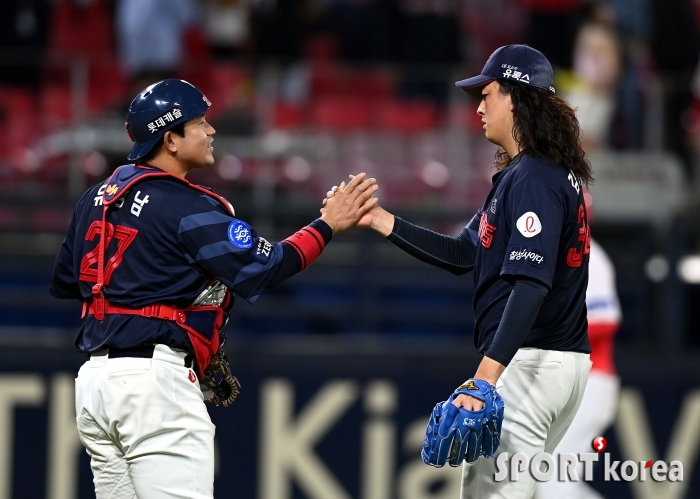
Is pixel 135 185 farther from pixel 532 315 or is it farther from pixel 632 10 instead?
pixel 632 10

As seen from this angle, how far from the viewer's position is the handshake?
471 centimetres

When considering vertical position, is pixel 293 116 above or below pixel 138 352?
above

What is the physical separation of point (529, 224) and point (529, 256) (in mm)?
116

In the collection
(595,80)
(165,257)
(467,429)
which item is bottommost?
(467,429)

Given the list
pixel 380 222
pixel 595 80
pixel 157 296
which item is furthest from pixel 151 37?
pixel 157 296

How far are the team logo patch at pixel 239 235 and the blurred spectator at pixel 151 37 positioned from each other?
442cm

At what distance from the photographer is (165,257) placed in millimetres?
4277

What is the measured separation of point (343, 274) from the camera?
8.31 meters

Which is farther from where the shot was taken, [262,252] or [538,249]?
[262,252]

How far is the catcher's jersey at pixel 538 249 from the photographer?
409 cm

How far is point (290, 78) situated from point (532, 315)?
16.1ft

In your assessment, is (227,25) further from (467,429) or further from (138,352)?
(467,429)

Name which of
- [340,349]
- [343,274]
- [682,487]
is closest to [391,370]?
[340,349]

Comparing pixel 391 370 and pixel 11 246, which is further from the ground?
pixel 11 246
